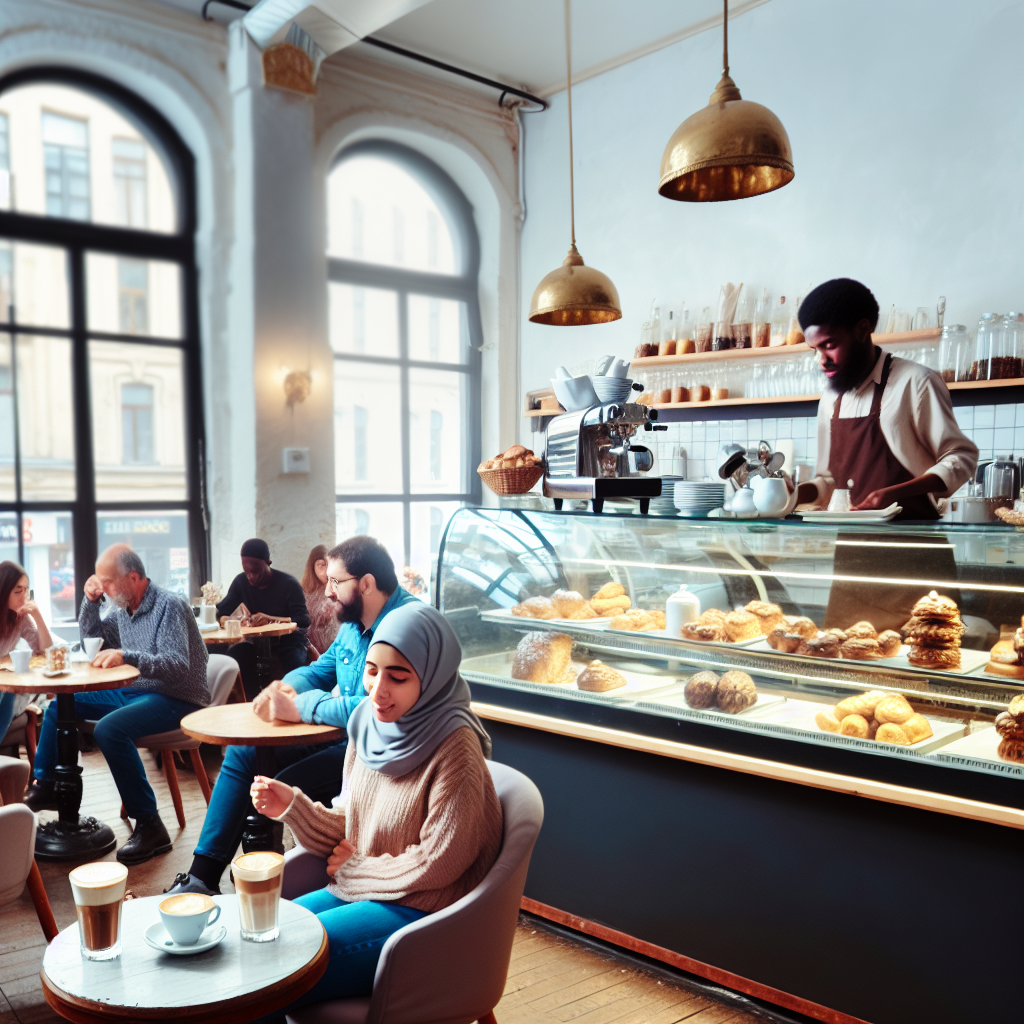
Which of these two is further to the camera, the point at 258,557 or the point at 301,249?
the point at 301,249

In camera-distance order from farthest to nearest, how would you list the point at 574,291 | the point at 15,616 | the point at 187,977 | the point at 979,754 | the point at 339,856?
the point at 15,616 < the point at 574,291 < the point at 979,754 < the point at 339,856 < the point at 187,977

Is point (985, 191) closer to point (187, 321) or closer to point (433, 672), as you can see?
point (433, 672)

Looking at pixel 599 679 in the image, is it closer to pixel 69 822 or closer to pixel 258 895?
pixel 258 895

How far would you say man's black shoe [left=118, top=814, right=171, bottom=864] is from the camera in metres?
3.71

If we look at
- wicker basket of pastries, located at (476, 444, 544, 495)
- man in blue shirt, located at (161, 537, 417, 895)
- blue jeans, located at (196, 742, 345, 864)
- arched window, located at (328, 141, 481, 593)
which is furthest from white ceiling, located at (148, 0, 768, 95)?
blue jeans, located at (196, 742, 345, 864)

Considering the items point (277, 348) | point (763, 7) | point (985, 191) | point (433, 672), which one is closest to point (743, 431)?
point (985, 191)

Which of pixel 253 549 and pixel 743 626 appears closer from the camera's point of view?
pixel 743 626

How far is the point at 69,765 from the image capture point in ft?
13.2

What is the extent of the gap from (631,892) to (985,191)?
3.97 m

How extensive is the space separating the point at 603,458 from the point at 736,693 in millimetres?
929

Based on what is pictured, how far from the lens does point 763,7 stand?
561 cm

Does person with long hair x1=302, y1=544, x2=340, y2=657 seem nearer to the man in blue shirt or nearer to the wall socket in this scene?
the wall socket

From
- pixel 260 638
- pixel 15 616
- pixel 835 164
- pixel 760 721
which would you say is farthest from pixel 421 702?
pixel 835 164

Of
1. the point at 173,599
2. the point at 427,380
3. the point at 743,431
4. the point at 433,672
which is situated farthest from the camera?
the point at 427,380
